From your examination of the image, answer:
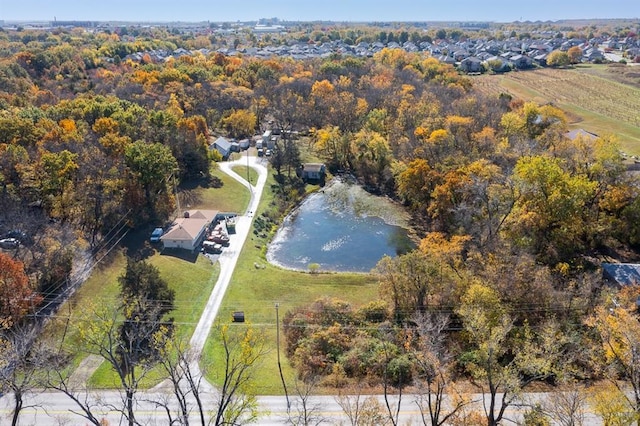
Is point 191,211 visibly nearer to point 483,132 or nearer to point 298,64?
point 483,132

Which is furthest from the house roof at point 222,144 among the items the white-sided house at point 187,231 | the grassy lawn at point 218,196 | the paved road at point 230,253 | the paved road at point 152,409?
the paved road at point 152,409

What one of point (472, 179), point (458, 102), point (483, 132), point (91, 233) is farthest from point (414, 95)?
point (91, 233)

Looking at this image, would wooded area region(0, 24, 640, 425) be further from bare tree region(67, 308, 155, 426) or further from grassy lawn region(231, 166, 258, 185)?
grassy lawn region(231, 166, 258, 185)

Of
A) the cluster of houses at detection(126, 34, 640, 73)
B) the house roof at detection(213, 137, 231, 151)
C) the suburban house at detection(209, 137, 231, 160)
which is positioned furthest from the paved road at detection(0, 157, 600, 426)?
the cluster of houses at detection(126, 34, 640, 73)

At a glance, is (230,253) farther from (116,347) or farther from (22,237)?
(22,237)

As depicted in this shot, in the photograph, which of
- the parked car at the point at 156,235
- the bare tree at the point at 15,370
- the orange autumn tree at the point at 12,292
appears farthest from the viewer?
the parked car at the point at 156,235

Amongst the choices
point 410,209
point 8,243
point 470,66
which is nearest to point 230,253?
point 8,243

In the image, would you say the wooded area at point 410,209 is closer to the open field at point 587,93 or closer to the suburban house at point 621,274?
the suburban house at point 621,274
